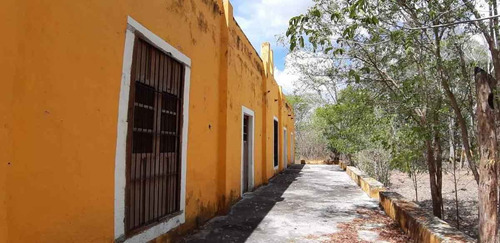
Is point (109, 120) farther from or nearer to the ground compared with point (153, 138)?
farther from the ground

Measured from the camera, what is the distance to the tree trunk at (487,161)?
369cm

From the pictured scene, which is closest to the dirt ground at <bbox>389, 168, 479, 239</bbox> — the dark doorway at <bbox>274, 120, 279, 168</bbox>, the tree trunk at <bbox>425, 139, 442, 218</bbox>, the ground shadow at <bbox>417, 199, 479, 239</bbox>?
the ground shadow at <bbox>417, 199, 479, 239</bbox>

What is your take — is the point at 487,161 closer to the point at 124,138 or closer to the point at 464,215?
the point at 124,138

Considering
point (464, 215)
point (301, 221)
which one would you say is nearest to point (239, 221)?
point (301, 221)

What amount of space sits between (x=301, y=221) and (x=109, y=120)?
404 cm

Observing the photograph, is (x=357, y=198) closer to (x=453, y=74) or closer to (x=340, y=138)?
(x=453, y=74)

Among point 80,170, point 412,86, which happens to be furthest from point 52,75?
point 412,86

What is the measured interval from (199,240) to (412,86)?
5042mm

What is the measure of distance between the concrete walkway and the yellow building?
1.64 feet

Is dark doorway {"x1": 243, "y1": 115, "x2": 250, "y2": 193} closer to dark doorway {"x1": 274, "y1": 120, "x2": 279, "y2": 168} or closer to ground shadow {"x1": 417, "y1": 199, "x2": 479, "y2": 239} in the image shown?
ground shadow {"x1": 417, "y1": 199, "x2": 479, "y2": 239}

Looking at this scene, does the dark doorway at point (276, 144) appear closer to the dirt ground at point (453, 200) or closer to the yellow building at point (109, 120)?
the dirt ground at point (453, 200)

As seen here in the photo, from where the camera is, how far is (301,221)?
6086 mm

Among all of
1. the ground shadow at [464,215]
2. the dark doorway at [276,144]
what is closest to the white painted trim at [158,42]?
the ground shadow at [464,215]

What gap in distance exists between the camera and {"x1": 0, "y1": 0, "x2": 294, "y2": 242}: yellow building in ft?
7.35
